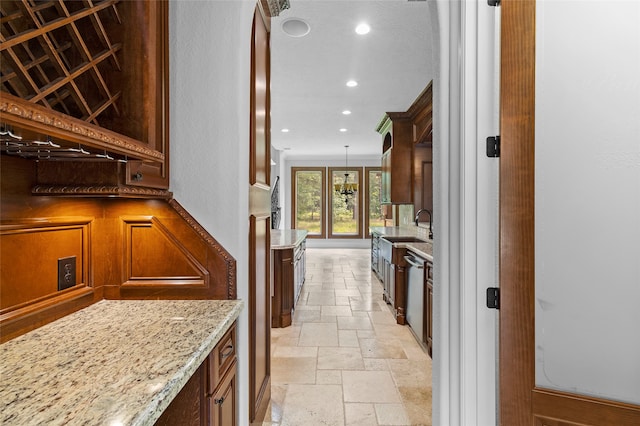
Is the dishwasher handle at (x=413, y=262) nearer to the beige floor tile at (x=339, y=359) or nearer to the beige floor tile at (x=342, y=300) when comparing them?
the beige floor tile at (x=339, y=359)

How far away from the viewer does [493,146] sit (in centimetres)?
128

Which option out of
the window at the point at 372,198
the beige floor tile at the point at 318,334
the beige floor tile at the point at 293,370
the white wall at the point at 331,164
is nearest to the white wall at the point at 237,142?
the beige floor tile at the point at 293,370

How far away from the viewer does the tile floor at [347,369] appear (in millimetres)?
2180

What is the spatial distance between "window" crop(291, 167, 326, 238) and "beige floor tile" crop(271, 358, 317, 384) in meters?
8.14

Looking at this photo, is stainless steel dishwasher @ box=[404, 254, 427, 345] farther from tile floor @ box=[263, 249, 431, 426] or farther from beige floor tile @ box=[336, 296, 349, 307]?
beige floor tile @ box=[336, 296, 349, 307]

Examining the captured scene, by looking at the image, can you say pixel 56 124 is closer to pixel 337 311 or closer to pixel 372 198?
pixel 337 311

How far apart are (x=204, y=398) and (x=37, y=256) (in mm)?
756

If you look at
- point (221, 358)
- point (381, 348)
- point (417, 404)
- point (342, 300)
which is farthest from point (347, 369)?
point (342, 300)

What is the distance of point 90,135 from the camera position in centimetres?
82

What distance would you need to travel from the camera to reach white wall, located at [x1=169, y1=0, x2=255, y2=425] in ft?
4.80

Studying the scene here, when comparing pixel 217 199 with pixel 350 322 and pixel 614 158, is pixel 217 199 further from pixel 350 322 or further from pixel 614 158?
pixel 350 322

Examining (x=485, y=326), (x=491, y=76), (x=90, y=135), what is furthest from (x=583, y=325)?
(x=90, y=135)

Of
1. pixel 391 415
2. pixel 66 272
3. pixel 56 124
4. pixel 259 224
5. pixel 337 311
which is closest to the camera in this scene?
pixel 56 124

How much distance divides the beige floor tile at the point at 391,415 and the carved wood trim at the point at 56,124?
6.99 feet
